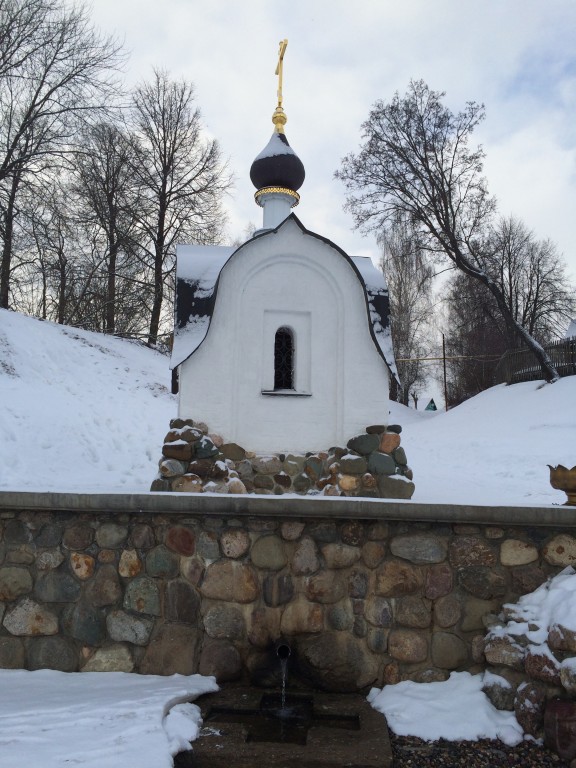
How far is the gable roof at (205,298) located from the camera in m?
5.33

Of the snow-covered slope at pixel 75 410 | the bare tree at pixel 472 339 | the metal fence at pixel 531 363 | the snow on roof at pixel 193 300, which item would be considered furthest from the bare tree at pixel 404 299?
the snow on roof at pixel 193 300

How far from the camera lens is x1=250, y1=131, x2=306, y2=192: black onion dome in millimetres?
6559

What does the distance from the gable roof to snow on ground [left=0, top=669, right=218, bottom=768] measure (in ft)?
8.71

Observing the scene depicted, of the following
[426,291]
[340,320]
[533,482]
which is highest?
[426,291]

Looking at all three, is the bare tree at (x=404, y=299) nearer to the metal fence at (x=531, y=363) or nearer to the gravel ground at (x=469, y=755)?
the metal fence at (x=531, y=363)

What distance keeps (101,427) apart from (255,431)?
4534mm

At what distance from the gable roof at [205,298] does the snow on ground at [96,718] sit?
105 inches

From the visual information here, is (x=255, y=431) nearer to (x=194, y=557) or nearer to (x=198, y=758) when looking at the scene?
(x=194, y=557)

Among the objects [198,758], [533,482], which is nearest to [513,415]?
[533,482]

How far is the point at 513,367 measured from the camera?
18.3 m

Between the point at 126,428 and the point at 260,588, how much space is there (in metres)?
6.49

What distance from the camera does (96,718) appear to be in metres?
2.73

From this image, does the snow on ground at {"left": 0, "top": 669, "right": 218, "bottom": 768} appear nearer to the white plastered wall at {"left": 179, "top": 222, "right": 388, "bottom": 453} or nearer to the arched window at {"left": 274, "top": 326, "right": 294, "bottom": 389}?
the white plastered wall at {"left": 179, "top": 222, "right": 388, "bottom": 453}

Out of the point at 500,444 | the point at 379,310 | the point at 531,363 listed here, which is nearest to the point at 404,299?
the point at 531,363
